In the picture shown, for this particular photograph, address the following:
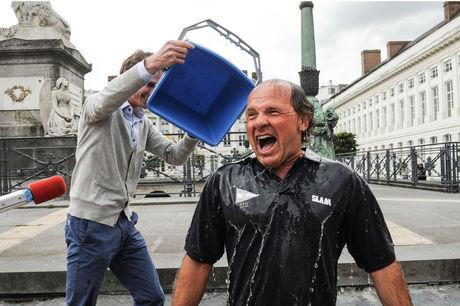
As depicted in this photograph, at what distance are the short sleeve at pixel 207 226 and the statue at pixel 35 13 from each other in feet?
45.9

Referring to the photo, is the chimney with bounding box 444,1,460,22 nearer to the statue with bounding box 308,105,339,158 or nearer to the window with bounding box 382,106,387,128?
the window with bounding box 382,106,387,128

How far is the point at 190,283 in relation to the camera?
1679 mm

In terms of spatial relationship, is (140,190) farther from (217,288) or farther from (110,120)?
(110,120)

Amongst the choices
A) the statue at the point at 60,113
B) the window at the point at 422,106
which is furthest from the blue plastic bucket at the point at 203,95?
the window at the point at 422,106

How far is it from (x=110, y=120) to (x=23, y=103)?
39.1ft

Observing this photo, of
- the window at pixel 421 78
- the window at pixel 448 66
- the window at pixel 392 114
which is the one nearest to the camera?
the window at pixel 448 66

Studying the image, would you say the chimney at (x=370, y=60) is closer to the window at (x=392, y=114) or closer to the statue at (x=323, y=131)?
the window at (x=392, y=114)

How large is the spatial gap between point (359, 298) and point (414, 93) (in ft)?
162

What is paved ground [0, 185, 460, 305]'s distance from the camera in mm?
4238

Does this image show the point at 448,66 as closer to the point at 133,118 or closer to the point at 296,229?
the point at 133,118

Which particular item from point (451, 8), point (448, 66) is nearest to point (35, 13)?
point (448, 66)

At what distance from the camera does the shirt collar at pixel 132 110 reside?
2.55 m

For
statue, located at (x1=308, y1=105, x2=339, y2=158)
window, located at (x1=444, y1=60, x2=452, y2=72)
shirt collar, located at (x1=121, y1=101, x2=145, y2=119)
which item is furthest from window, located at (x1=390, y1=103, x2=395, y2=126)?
shirt collar, located at (x1=121, y1=101, x2=145, y2=119)

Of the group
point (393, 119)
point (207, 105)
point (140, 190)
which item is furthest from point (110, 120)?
point (393, 119)
